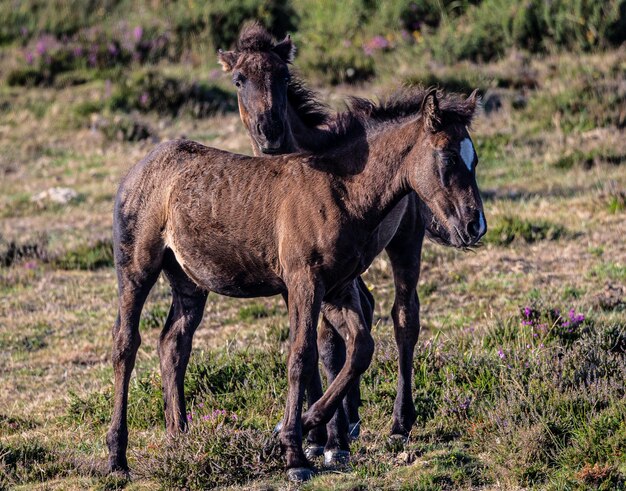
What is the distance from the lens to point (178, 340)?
803 centimetres

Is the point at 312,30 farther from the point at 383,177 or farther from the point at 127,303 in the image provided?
the point at 383,177

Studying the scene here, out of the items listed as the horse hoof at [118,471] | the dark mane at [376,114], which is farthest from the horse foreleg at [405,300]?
the horse hoof at [118,471]

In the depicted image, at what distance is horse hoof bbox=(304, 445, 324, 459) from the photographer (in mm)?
7395

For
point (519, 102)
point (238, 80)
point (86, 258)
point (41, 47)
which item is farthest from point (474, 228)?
point (41, 47)

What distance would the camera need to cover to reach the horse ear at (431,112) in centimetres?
668

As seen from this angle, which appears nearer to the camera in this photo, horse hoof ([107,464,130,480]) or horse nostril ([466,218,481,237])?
horse nostril ([466,218,481,237])

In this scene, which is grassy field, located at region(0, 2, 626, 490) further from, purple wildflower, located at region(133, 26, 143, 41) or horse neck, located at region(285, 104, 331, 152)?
purple wildflower, located at region(133, 26, 143, 41)

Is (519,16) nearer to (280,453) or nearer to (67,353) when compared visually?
(67,353)

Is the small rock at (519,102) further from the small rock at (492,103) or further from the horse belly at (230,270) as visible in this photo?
the horse belly at (230,270)

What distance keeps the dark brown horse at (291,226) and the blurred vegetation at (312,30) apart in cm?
1364

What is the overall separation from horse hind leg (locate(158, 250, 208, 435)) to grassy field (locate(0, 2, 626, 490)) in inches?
8.2

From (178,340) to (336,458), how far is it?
153 centimetres

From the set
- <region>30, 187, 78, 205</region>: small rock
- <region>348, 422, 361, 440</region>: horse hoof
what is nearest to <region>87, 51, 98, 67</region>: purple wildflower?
<region>30, 187, 78, 205</region>: small rock

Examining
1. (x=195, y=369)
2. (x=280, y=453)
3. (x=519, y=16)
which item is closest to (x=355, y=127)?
(x=280, y=453)
